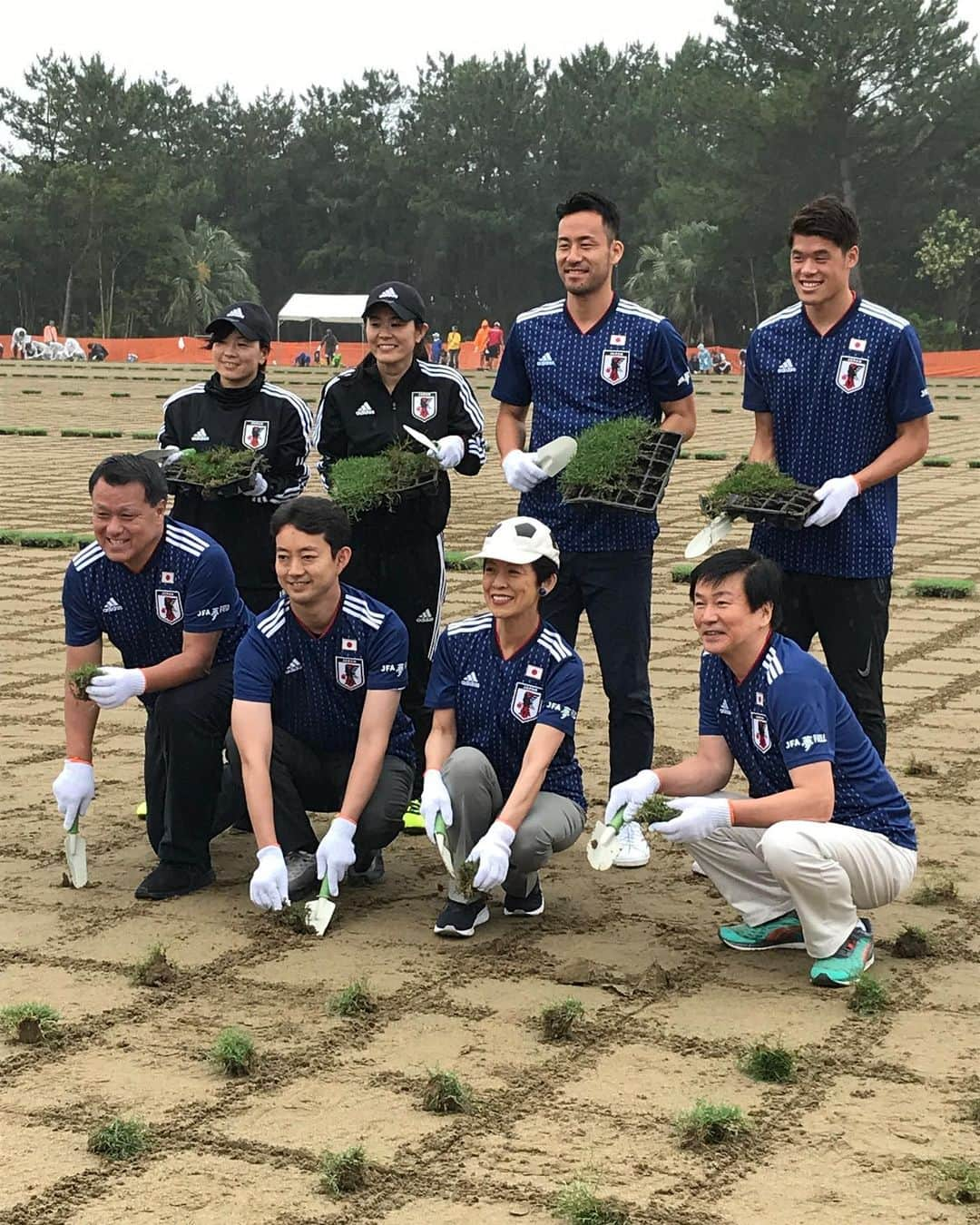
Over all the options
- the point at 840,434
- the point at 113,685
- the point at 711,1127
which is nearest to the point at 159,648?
the point at 113,685

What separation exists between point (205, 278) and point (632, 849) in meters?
72.4

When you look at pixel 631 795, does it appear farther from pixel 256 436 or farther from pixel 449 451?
pixel 256 436

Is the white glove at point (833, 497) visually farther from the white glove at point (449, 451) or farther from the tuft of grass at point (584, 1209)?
the tuft of grass at point (584, 1209)

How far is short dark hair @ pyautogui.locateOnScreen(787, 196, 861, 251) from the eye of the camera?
5.45 metres

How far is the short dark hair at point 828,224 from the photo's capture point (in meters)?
5.45

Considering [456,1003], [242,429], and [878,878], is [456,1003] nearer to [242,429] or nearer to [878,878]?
[878,878]

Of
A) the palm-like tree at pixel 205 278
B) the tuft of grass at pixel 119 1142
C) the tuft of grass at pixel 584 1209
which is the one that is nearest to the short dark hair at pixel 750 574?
the tuft of grass at pixel 584 1209

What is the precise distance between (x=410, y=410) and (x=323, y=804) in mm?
1486

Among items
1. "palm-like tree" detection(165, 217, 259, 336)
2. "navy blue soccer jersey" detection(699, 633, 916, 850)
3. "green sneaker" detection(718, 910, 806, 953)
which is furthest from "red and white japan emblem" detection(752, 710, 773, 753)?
"palm-like tree" detection(165, 217, 259, 336)

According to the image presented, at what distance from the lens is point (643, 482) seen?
572 cm

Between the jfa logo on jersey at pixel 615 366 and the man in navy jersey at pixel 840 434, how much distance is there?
41 centimetres

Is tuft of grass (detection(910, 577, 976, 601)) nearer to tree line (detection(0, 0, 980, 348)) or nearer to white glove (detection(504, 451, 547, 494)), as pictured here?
white glove (detection(504, 451, 547, 494))

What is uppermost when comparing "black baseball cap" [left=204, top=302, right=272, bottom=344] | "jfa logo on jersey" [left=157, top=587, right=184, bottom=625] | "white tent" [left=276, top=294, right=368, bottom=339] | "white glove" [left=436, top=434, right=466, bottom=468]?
"white tent" [left=276, top=294, right=368, bottom=339]

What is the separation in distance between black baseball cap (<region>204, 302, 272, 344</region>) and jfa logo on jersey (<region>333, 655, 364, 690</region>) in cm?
154
